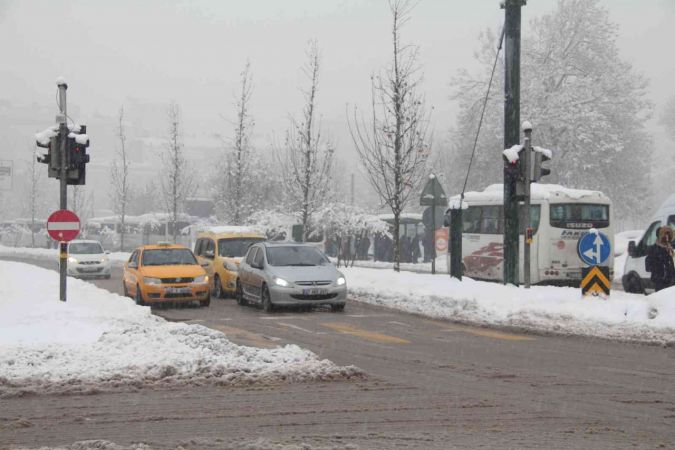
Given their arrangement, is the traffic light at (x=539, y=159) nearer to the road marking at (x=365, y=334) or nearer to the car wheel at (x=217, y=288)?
the road marking at (x=365, y=334)

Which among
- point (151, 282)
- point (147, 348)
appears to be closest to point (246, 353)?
point (147, 348)

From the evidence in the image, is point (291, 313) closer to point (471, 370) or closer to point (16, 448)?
point (471, 370)

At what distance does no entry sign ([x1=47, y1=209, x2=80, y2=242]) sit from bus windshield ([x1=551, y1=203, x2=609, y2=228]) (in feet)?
48.1

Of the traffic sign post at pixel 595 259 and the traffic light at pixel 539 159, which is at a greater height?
the traffic light at pixel 539 159

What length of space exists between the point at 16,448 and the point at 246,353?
4.50 m

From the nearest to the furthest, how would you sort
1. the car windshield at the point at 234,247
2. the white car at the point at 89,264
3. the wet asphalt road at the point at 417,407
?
the wet asphalt road at the point at 417,407 < the car windshield at the point at 234,247 < the white car at the point at 89,264

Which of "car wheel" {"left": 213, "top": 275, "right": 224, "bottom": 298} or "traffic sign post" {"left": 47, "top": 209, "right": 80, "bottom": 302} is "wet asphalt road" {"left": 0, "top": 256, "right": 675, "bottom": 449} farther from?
"car wheel" {"left": 213, "top": 275, "right": 224, "bottom": 298}

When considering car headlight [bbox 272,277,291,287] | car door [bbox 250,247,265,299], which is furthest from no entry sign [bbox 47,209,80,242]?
car door [bbox 250,247,265,299]

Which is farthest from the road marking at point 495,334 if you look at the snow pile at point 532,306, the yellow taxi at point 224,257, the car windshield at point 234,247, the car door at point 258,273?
the car windshield at point 234,247

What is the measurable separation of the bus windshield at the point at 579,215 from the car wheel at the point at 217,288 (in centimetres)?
974

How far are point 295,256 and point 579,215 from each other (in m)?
10.4

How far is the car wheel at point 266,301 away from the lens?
19.2 metres

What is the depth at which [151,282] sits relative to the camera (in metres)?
20.2

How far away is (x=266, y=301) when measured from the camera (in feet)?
63.4
